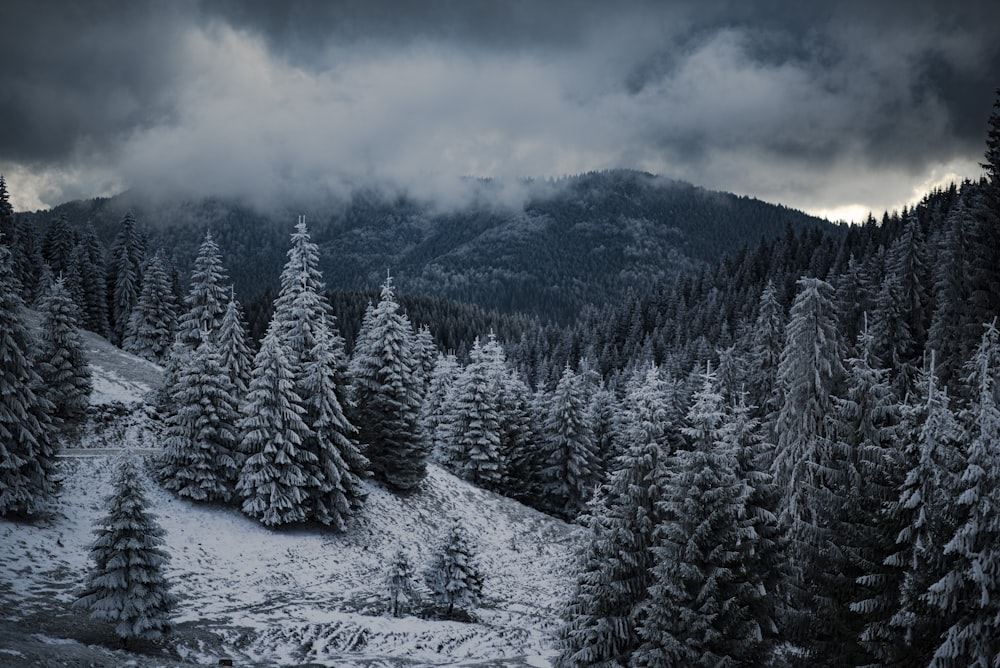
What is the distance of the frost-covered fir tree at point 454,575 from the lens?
27.4 m

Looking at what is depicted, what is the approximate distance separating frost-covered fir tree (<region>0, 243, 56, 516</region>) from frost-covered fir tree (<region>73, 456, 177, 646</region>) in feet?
30.0

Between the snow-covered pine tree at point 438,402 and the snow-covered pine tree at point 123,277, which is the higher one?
the snow-covered pine tree at point 123,277

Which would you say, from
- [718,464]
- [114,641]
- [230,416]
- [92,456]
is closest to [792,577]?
[718,464]

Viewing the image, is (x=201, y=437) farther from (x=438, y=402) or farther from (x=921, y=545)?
(x=921, y=545)

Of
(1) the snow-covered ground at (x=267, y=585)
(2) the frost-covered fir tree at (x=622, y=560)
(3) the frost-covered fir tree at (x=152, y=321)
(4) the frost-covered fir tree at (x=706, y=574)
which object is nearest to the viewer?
(4) the frost-covered fir tree at (x=706, y=574)

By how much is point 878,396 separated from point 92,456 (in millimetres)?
35021

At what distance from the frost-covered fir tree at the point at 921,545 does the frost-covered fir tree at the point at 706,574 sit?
10.7ft

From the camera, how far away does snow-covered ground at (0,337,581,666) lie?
1939cm

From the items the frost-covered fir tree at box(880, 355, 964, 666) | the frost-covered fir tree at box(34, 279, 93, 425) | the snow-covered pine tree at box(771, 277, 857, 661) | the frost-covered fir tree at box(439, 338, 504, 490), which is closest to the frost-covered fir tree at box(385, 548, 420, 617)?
the snow-covered pine tree at box(771, 277, 857, 661)

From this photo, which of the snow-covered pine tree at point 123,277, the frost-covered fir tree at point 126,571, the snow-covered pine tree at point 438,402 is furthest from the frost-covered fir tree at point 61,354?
the snow-covered pine tree at point 123,277

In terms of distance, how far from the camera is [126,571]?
58.2 feet

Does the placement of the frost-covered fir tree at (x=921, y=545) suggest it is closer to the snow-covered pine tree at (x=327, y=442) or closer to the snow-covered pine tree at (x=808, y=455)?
the snow-covered pine tree at (x=808, y=455)

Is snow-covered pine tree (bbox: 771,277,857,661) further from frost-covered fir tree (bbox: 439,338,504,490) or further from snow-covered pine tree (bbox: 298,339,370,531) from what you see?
frost-covered fir tree (bbox: 439,338,504,490)

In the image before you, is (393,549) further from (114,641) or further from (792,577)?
(792,577)
